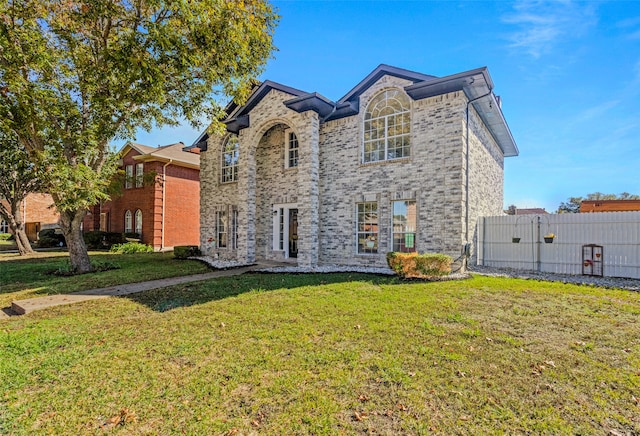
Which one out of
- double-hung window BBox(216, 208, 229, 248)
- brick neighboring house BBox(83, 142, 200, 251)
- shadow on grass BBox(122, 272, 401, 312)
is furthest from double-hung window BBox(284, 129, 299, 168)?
brick neighboring house BBox(83, 142, 200, 251)

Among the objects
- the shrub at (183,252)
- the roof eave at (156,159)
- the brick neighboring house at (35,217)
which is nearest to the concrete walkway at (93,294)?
the shrub at (183,252)

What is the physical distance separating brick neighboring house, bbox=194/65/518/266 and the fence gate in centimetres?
352

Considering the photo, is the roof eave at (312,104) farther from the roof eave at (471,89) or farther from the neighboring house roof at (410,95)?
the roof eave at (471,89)

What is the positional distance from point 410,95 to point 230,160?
9668 mm

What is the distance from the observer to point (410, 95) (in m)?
11.0

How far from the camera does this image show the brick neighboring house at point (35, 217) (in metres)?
28.9

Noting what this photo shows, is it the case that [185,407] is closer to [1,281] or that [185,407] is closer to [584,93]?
[1,281]

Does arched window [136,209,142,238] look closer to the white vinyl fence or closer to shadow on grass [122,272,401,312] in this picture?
shadow on grass [122,272,401,312]

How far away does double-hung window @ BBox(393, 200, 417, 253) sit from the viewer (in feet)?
36.6

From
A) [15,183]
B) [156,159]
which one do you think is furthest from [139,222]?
[15,183]

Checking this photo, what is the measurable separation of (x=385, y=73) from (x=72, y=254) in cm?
1326

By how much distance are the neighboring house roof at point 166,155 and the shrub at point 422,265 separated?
55.7 ft

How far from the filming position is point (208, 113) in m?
11.4

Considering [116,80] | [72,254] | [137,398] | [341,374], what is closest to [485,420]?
[341,374]
